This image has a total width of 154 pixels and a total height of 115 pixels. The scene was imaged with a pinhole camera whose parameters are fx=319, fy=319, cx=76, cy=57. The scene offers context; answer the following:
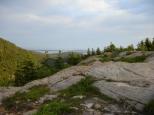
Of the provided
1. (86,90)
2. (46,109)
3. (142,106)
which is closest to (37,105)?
(46,109)

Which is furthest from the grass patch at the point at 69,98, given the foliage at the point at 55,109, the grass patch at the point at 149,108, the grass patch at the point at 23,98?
the grass patch at the point at 149,108

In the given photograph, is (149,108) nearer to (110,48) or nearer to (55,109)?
(55,109)

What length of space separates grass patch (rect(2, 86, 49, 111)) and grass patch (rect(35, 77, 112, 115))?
1008mm

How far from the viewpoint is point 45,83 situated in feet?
50.3

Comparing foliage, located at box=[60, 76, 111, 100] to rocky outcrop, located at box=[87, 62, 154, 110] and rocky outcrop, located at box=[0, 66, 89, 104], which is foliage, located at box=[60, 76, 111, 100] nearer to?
rocky outcrop, located at box=[87, 62, 154, 110]

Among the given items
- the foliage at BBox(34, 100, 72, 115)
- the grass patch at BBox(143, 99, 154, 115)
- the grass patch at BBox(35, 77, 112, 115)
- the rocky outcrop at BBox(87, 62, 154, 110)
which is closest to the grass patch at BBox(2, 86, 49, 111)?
the grass patch at BBox(35, 77, 112, 115)

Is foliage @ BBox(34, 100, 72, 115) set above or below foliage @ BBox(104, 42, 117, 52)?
below

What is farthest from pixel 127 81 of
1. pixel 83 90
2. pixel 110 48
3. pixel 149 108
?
pixel 110 48

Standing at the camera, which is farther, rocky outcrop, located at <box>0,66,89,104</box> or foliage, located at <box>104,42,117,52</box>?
foliage, located at <box>104,42,117,52</box>

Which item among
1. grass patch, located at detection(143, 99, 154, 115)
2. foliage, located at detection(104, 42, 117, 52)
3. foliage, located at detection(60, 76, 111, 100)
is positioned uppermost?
foliage, located at detection(104, 42, 117, 52)

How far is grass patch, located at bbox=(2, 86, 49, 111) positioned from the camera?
42.3 ft

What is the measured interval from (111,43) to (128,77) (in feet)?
116

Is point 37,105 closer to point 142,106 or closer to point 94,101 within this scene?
point 94,101

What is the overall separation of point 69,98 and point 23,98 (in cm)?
217
